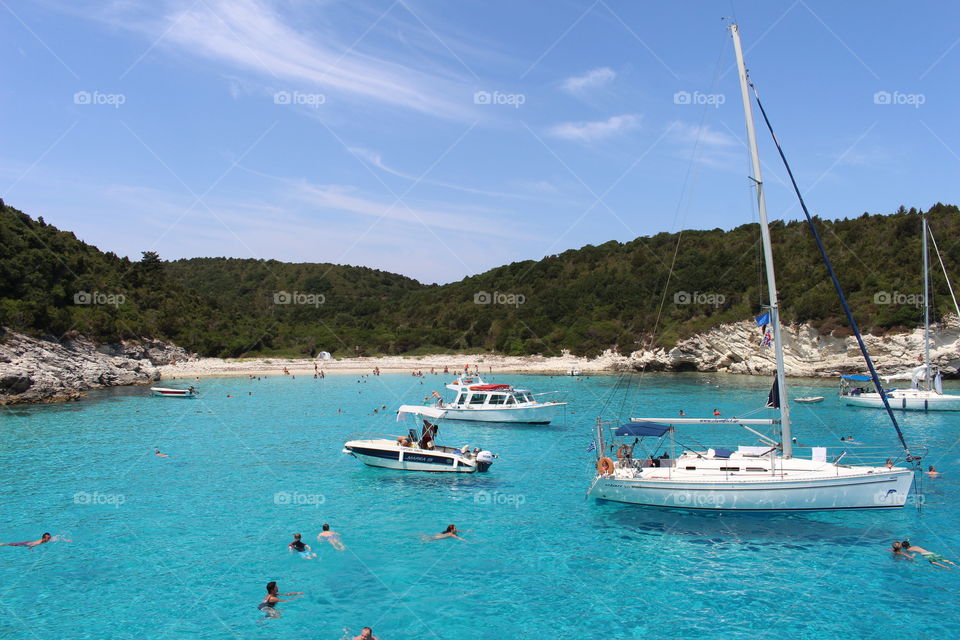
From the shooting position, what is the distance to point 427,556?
60.4 ft

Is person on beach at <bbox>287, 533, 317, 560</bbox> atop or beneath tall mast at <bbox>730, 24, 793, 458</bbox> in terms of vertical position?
beneath

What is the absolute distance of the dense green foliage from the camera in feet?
236

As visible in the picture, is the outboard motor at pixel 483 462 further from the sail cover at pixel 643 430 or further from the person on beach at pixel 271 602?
the person on beach at pixel 271 602

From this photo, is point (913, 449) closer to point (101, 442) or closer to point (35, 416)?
point (101, 442)

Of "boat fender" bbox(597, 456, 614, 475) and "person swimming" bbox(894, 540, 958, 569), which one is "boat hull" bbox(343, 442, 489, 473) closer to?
"boat fender" bbox(597, 456, 614, 475)

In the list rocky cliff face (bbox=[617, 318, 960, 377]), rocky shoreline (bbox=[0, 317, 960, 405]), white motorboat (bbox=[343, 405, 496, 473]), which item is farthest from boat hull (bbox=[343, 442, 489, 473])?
rocky cliff face (bbox=[617, 318, 960, 377])

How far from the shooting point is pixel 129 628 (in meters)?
14.2

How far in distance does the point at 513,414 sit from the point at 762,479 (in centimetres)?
2451

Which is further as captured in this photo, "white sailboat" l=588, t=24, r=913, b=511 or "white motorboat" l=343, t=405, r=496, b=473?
"white motorboat" l=343, t=405, r=496, b=473

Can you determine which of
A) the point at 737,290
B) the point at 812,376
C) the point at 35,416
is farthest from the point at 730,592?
the point at 737,290

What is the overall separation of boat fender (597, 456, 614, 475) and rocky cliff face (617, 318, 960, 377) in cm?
4093

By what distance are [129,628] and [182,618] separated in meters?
1.10

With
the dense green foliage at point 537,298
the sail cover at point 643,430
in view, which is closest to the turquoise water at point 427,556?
the sail cover at point 643,430

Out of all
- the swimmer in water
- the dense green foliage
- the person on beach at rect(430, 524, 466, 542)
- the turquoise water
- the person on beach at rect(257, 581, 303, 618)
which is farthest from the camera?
the dense green foliage
